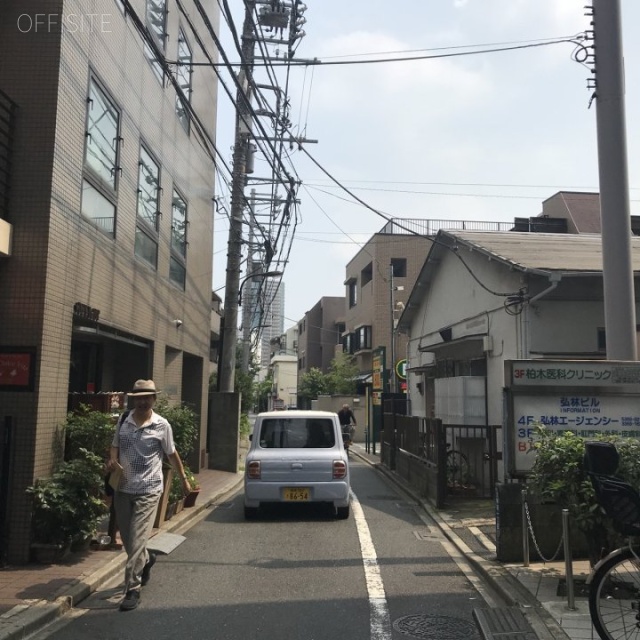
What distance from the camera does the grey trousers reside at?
5.33 metres

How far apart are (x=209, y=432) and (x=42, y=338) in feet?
32.5

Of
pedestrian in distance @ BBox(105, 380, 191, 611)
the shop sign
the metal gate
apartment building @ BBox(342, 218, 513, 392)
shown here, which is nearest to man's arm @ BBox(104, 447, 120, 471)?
pedestrian in distance @ BBox(105, 380, 191, 611)

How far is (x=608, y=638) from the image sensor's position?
161 inches

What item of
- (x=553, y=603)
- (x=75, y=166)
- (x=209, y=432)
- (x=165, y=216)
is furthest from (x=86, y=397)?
(x=209, y=432)

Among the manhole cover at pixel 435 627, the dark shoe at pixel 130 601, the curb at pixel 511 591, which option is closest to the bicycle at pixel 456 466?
the curb at pixel 511 591

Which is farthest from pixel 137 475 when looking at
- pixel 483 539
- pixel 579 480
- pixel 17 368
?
pixel 483 539

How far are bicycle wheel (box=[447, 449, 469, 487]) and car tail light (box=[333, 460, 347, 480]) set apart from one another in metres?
3.20

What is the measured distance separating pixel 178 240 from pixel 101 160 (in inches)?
200

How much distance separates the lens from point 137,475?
5539 mm

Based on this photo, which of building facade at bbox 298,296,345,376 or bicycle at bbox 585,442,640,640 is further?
building facade at bbox 298,296,345,376

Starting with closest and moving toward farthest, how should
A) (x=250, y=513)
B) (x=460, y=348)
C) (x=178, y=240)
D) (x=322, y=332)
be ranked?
(x=250, y=513) < (x=178, y=240) < (x=460, y=348) < (x=322, y=332)

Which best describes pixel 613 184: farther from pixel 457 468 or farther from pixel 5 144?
pixel 5 144

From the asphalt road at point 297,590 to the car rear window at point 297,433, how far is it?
128 cm

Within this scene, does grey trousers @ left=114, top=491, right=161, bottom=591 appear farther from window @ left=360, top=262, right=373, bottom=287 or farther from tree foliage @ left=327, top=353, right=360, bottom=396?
window @ left=360, top=262, right=373, bottom=287
